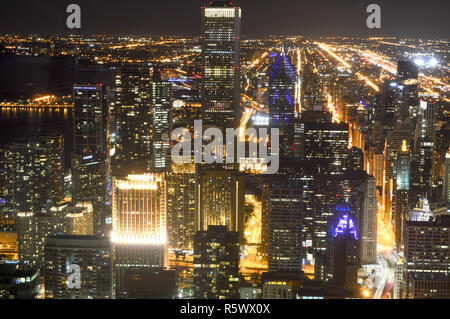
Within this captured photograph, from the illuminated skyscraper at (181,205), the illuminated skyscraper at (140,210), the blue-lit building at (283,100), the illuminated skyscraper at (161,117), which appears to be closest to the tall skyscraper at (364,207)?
the blue-lit building at (283,100)

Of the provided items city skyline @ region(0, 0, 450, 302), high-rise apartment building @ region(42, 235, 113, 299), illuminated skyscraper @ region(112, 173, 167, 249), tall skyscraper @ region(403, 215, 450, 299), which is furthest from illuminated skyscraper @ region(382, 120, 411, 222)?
high-rise apartment building @ region(42, 235, 113, 299)

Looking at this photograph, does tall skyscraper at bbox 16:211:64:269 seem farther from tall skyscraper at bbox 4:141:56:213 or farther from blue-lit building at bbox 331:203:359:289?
blue-lit building at bbox 331:203:359:289

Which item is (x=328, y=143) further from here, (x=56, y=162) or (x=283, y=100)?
(x=56, y=162)

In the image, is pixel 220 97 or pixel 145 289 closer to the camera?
pixel 145 289

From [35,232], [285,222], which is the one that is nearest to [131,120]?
[285,222]

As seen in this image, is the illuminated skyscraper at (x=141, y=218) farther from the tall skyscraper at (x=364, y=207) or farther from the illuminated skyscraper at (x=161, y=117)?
the tall skyscraper at (x=364, y=207)

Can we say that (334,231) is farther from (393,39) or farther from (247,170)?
(393,39)
